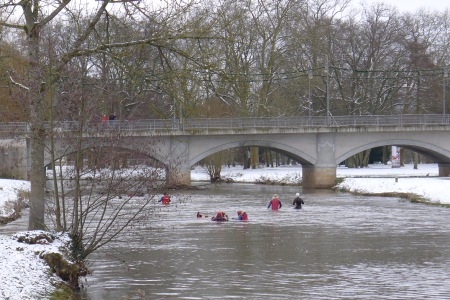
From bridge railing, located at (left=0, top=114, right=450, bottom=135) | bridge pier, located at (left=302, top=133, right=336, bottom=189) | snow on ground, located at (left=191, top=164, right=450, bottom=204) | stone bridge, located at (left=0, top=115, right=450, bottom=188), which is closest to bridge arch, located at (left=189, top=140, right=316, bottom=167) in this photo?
stone bridge, located at (left=0, top=115, right=450, bottom=188)

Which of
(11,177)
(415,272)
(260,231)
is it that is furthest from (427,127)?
(415,272)

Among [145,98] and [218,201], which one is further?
[218,201]

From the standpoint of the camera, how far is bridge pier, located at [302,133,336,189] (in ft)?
192

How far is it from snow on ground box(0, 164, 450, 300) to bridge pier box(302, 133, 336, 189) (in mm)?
1636

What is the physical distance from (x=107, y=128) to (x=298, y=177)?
48.0m

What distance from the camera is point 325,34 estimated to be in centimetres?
7225

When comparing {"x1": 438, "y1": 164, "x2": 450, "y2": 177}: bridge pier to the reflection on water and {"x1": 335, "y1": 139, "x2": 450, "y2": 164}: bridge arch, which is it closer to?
{"x1": 335, "y1": 139, "x2": 450, "y2": 164}: bridge arch

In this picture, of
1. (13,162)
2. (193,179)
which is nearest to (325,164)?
(193,179)

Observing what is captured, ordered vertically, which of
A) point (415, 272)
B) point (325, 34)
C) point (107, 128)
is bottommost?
point (415, 272)

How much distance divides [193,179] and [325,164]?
19.1 m

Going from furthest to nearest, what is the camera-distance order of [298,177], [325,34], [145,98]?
[325,34], [298,177], [145,98]

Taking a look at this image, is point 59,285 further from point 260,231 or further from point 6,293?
point 260,231

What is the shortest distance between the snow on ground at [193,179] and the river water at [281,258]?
1507 mm

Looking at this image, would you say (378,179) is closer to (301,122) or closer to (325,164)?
(325,164)
